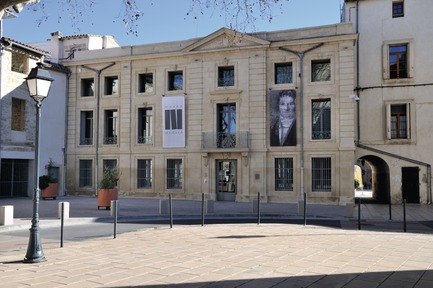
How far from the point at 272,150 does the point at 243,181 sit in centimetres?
249

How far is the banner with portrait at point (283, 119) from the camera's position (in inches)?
970

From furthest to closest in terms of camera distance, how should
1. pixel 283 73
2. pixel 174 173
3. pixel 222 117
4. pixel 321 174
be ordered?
pixel 174 173 < pixel 222 117 < pixel 283 73 < pixel 321 174

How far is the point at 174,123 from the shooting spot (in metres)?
26.8

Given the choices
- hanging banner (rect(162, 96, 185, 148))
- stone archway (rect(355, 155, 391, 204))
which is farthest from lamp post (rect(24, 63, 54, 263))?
stone archway (rect(355, 155, 391, 204))

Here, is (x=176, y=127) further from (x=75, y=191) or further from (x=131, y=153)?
(x=75, y=191)

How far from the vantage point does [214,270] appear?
21.5 ft

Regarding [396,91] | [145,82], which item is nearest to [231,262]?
[396,91]

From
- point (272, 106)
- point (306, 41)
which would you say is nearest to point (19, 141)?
point (272, 106)

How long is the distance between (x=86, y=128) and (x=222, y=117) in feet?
33.0

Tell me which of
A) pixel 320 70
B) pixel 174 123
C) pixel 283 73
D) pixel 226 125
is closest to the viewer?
pixel 320 70

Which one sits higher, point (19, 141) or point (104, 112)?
point (104, 112)

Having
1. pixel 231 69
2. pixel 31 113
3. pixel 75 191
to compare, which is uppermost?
pixel 231 69

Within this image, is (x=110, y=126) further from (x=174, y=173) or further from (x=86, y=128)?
(x=174, y=173)

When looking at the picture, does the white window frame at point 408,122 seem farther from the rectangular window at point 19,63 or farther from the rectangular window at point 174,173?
the rectangular window at point 19,63
